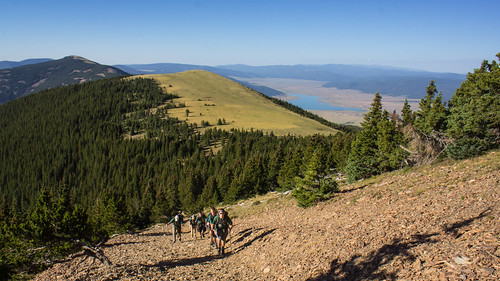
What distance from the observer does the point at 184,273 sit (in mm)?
11805

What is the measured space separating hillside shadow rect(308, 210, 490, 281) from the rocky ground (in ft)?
0.11

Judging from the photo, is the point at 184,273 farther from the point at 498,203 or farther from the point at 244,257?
the point at 498,203

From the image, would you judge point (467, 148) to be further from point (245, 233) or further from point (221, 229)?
point (221, 229)

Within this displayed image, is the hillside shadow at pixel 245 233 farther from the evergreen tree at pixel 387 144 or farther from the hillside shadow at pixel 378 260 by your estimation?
the evergreen tree at pixel 387 144

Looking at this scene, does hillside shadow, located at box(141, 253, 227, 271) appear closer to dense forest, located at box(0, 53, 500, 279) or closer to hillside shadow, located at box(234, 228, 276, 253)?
hillside shadow, located at box(234, 228, 276, 253)

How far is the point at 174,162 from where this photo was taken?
11719 cm

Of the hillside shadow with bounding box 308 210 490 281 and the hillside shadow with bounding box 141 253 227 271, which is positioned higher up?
the hillside shadow with bounding box 308 210 490 281

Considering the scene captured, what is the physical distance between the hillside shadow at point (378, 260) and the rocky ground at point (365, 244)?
34mm

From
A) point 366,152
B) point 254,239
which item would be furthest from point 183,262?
point 366,152

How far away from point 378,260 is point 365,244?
5.38 feet

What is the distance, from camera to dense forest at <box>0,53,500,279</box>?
832 inches

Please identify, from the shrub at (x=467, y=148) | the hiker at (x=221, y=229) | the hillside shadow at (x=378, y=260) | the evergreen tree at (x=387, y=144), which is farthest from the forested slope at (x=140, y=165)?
the hillside shadow at (x=378, y=260)

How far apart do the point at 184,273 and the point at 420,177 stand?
1723cm

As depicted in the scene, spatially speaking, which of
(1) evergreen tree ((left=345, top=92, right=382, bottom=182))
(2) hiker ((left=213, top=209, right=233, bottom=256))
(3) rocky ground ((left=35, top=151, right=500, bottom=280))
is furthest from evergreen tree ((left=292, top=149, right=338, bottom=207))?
(1) evergreen tree ((left=345, top=92, right=382, bottom=182))
